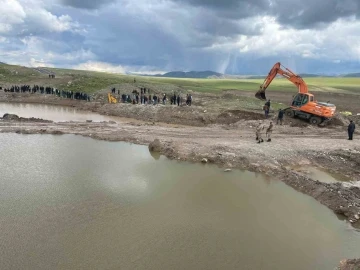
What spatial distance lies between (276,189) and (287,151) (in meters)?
5.95

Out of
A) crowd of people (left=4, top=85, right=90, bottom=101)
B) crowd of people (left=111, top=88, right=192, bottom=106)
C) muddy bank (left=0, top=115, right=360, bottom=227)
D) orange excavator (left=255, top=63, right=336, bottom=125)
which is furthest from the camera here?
crowd of people (left=4, top=85, right=90, bottom=101)

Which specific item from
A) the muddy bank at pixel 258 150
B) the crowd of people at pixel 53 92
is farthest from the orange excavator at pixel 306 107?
the crowd of people at pixel 53 92

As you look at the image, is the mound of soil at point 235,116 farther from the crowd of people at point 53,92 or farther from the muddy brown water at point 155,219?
the crowd of people at point 53,92

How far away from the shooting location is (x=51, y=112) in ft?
140

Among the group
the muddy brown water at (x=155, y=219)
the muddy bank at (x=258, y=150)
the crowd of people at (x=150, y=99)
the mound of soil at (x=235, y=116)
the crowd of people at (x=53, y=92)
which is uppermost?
the crowd of people at (x=53, y=92)

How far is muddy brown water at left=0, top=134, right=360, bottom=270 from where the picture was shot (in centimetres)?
1122

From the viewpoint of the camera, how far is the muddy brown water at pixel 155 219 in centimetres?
1122

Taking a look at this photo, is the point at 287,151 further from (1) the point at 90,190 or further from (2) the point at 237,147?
(1) the point at 90,190

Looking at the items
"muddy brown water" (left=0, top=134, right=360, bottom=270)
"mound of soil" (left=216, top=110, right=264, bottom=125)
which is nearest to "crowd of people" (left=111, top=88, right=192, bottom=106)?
"mound of soil" (left=216, top=110, right=264, bottom=125)

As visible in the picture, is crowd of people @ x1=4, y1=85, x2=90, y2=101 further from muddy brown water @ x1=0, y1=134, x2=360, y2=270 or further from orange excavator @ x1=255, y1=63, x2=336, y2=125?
muddy brown water @ x1=0, y1=134, x2=360, y2=270

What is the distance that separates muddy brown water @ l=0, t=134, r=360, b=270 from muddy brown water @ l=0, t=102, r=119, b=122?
1793cm

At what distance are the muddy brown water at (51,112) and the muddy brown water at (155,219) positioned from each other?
17.9 meters

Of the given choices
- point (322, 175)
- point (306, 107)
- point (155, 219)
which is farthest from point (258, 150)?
point (306, 107)

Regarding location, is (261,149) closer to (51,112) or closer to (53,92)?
(51,112)
